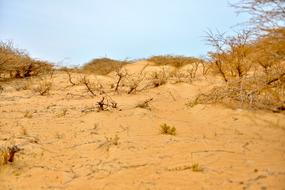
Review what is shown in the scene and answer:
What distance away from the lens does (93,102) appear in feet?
27.0

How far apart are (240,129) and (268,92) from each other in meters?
0.99

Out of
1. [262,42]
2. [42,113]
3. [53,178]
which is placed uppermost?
[262,42]

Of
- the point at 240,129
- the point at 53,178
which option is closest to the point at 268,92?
the point at 240,129

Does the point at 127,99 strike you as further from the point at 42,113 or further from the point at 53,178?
the point at 53,178

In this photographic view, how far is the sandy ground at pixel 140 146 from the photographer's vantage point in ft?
15.0

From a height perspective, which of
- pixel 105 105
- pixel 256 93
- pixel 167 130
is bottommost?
pixel 167 130

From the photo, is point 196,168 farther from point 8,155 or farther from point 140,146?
point 8,155

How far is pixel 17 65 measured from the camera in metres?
11.9

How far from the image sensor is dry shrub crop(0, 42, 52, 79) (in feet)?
38.6

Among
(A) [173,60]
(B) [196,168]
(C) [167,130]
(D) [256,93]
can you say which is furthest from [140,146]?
(A) [173,60]

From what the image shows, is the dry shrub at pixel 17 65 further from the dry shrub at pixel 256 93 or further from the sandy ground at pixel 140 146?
the dry shrub at pixel 256 93

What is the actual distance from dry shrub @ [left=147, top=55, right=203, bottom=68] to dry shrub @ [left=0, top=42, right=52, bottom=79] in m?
4.13

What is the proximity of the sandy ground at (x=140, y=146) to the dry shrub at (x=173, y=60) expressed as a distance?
22.7 feet

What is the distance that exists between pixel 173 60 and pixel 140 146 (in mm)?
10261
